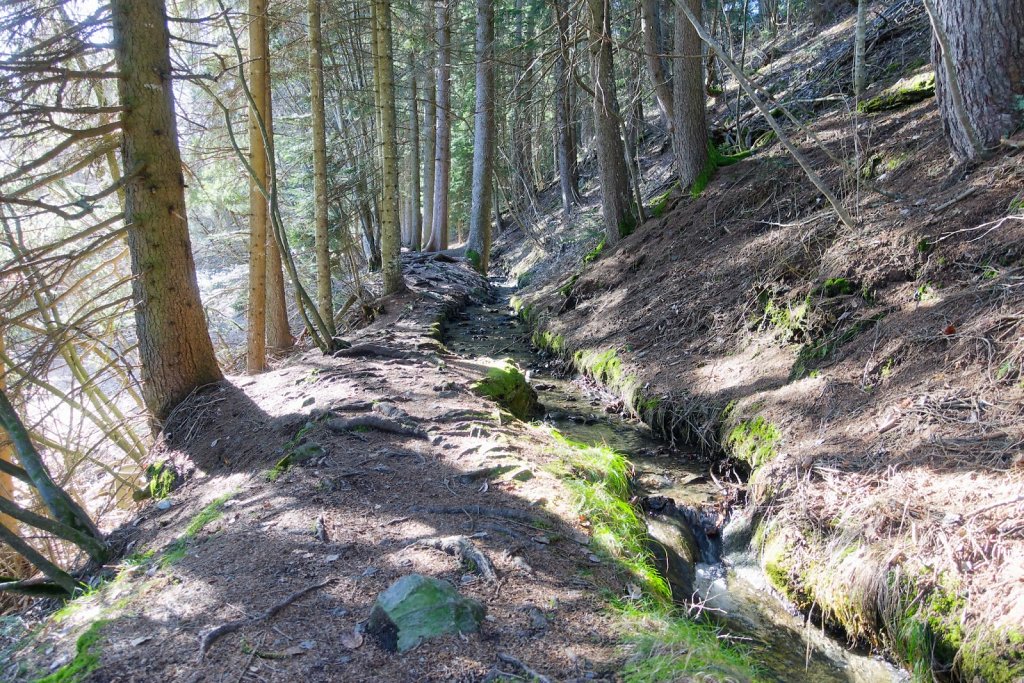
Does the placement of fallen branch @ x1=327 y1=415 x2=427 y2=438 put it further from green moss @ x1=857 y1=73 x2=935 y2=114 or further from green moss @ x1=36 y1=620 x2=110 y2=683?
green moss @ x1=857 y1=73 x2=935 y2=114

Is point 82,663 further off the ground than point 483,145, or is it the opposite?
point 483,145

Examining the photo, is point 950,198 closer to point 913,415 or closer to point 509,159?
point 913,415

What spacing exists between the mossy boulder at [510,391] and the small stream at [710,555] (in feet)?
0.91

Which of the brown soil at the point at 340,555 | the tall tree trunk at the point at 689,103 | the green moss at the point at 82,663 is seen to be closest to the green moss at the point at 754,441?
the brown soil at the point at 340,555

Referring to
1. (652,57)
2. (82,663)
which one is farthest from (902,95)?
(82,663)

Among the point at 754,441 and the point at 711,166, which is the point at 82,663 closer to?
the point at 754,441

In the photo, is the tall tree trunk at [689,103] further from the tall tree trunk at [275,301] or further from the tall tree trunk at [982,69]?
the tall tree trunk at [275,301]

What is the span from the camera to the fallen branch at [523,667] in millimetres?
2641

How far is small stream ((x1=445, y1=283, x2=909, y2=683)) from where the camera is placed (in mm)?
3701

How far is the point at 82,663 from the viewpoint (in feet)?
9.07

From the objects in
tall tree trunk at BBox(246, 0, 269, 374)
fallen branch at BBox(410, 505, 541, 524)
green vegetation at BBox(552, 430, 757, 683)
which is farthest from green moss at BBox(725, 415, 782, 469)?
tall tree trunk at BBox(246, 0, 269, 374)

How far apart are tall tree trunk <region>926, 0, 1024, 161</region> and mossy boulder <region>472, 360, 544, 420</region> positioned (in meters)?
5.18

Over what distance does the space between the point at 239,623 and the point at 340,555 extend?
664mm

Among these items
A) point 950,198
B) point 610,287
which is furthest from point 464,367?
point 950,198
